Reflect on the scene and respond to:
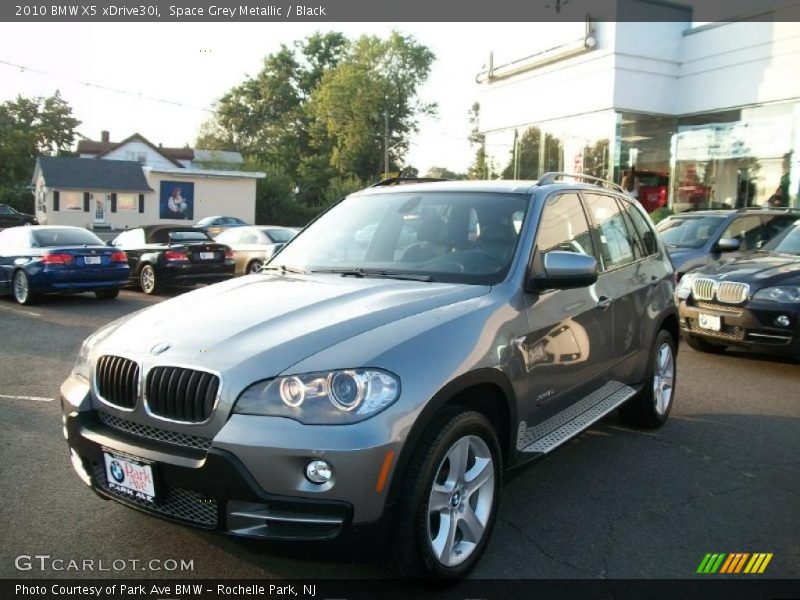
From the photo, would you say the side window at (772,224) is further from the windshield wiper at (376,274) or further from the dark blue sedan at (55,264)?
the dark blue sedan at (55,264)

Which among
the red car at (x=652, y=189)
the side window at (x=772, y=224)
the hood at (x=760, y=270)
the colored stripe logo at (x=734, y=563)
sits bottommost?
the colored stripe logo at (x=734, y=563)

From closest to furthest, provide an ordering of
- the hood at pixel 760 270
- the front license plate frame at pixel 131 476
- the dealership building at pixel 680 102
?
the front license plate frame at pixel 131 476 → the hood at pixel 760 270 → the dealership building at pixel 680 102

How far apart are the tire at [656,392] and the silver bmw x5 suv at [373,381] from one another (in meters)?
0.82

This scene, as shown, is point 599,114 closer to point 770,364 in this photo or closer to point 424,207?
point 770,364

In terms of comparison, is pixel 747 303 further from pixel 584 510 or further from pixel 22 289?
pixel 22 289

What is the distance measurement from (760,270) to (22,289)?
11.4 metres

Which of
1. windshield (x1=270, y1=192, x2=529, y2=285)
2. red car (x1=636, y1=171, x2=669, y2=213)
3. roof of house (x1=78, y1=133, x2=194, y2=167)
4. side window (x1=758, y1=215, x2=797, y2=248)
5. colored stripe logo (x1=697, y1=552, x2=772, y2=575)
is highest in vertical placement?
roof of house (x1=78, y1=133, x2=194, y2=167)

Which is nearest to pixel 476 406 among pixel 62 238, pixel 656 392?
pixel 656 392

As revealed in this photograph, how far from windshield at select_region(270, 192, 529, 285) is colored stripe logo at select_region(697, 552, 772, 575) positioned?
166cm

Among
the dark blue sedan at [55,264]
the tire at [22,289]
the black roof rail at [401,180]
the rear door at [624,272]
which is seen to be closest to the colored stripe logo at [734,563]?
the rear door at [624,272]

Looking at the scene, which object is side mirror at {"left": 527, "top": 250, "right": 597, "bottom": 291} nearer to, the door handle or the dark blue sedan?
the door handle

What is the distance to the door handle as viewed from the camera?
444cm

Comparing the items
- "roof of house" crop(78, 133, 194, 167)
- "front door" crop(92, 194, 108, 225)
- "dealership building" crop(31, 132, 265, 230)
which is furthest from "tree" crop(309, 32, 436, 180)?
"front door" crop(92, 194, 108, 225)

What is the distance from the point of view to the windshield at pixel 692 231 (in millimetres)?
11461
